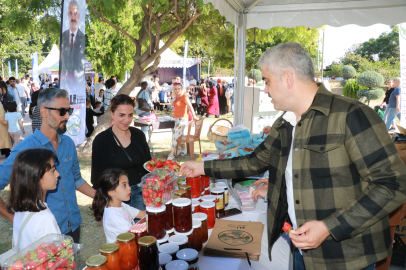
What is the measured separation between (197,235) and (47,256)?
798 millimetres

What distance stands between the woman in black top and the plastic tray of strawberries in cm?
150

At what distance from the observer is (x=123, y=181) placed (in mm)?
2320

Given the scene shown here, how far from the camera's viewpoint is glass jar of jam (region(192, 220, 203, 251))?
173cm

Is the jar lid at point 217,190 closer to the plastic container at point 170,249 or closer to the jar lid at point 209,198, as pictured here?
the jar lid at point 209,198

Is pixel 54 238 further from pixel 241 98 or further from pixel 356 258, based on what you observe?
pixel 241 98

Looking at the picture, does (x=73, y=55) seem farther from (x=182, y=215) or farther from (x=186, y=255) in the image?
(x=186, y=255)

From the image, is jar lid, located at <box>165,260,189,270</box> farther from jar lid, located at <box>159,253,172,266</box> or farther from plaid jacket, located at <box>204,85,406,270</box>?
plaid jacket, located at <box>204,85,406,270</box>

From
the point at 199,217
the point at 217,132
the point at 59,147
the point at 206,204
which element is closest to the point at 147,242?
the point at 199,217

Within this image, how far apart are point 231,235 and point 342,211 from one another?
737mm

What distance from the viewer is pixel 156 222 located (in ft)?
5.44

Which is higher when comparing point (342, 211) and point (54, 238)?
point (342, 211)

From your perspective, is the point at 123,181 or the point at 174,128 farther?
the point at 174,128

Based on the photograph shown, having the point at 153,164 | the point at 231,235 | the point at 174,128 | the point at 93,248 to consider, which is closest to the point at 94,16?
the point at 174,128

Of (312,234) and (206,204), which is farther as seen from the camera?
(206,204)
